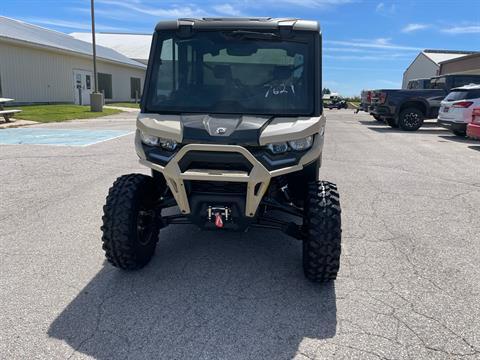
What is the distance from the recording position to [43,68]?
974 inches

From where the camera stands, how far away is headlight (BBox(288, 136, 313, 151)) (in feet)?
10.8

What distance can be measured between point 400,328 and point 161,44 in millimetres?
3152

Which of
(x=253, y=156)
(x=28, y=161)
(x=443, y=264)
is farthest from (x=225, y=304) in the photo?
(x=28, y=161)

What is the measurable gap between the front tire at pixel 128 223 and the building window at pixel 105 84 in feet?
104

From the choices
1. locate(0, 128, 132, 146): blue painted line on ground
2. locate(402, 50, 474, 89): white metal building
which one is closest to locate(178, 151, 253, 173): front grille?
locate(0, 128, 132, 146): blue painted line on ground

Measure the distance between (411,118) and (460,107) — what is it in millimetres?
3027

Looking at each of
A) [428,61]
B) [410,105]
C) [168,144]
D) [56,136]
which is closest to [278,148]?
[168,144]

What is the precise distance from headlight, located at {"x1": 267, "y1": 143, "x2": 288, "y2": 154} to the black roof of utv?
1.14m

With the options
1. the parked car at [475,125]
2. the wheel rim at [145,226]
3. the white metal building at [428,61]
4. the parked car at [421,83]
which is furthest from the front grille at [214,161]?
the white metal building at [428,61]

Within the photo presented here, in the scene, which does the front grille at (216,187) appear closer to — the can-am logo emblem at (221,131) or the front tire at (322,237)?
the can-am logo emblem at (221,131)

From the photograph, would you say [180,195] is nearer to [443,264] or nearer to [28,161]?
[443,264]

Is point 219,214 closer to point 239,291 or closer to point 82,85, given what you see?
point 239,291

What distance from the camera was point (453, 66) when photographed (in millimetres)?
38062

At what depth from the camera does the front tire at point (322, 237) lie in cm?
329
